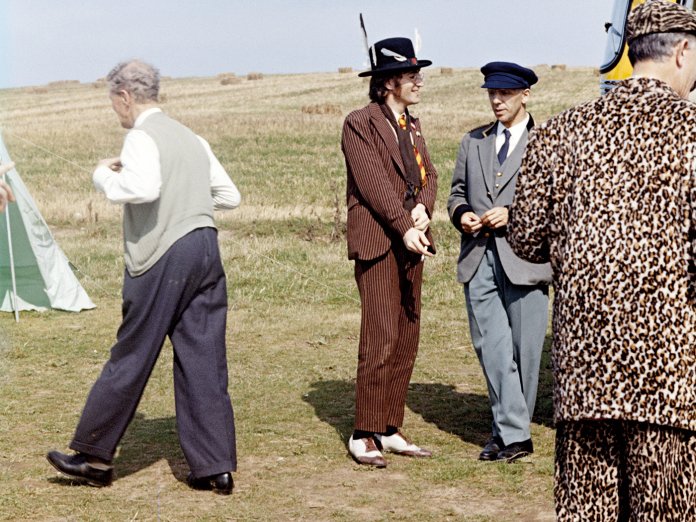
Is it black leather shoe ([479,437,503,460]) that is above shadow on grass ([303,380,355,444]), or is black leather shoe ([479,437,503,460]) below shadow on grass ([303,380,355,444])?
above

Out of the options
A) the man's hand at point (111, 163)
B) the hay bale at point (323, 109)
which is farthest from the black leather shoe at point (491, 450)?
the hay bale at point (323, 109)

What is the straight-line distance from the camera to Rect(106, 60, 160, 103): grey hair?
17.5 feet

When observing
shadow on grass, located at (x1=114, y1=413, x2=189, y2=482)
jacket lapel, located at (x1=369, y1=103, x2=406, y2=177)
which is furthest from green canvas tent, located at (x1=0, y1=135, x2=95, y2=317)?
jacket lapel, located at (x1=369, y1=103, x2=406, y2=177)

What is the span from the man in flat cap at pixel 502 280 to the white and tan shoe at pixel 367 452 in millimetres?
547

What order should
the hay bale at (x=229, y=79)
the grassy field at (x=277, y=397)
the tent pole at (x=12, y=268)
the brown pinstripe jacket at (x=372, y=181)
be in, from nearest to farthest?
the grassy field at (x=277, y=397), the brown pinstripe jacket at (x=372, y=181), the tent pole at (x=12, y=268), the hay bale at (x=229, y=79)

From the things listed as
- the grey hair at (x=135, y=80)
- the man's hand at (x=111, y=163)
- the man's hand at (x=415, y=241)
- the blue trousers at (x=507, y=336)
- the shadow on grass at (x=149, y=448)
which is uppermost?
the grey hair at (x=135, y=80)

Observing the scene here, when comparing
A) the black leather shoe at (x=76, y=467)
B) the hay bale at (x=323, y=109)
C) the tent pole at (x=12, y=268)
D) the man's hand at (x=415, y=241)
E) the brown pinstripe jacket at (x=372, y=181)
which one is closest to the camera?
the black leather shoe at (x=76, y=467)

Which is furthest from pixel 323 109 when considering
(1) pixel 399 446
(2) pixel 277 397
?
(1) pixel 399 446

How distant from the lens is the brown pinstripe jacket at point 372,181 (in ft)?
19.4

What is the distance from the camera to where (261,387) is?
7.87 m

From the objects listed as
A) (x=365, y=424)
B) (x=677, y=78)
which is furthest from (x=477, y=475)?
(x=677, y=78)

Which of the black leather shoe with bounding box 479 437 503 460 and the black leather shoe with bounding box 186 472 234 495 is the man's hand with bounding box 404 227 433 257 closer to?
the black leather shoe with bounding box 479 437 503 460

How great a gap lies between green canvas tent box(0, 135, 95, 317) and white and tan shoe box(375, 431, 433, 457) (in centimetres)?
509

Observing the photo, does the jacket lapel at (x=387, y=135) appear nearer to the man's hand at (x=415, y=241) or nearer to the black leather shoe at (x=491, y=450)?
the man's hand at (x=415, y=241)
